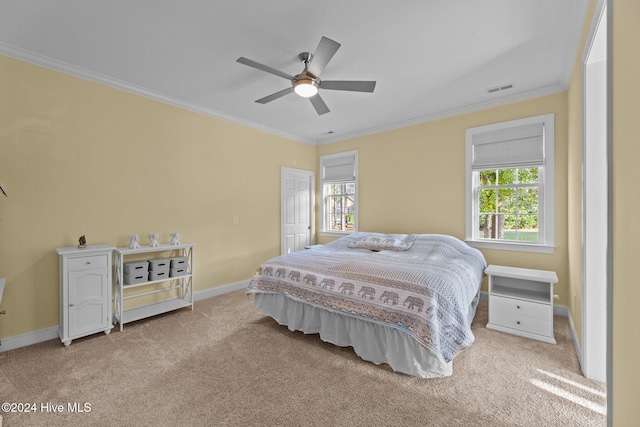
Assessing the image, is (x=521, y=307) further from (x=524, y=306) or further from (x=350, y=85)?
(x=350, y=85)

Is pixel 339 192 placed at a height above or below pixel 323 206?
above

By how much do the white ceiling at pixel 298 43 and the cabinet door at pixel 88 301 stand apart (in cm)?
208

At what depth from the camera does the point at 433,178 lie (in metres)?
4.18

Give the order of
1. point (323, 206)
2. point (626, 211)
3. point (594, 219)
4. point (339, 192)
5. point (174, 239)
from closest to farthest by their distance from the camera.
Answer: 1. point (626, 211)
2. point (594, 219)
3. point (174, 239)
4. point (339, 192)
5. point (323, 206)

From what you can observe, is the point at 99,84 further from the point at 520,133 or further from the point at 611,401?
the point at 520,133

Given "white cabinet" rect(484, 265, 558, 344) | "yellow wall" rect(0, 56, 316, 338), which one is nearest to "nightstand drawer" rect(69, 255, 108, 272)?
"yellow wall" rect(0, 56, 316, 338)

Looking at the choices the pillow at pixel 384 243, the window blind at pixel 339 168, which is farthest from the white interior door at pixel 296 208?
the pillow at pixel 384 243

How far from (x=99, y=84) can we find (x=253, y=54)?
1.85 m

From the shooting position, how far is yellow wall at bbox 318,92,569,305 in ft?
10.7

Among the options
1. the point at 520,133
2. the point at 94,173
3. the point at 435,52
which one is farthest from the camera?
the point at 520,133

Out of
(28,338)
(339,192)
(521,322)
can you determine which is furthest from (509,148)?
(28,338)

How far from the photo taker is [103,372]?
220cm

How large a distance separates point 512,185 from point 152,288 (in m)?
4.79

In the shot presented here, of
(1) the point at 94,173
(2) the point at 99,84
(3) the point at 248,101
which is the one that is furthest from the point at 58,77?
(3) the point at 248,101
